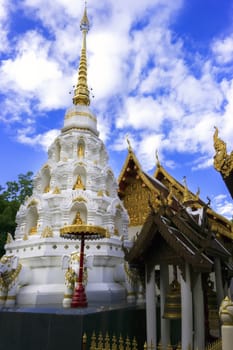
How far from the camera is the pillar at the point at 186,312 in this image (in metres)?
5.10

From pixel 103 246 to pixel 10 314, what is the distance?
4250 mm

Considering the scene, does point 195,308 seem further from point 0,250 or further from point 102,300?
point 0,250

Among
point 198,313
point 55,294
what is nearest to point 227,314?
point 198,313

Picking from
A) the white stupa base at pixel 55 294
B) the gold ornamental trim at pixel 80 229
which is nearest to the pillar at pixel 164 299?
the gold ornamental trim at pixel 80 229

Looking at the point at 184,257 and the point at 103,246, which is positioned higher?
the point at 103,246

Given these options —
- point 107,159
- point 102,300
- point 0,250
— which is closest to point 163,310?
point 102,300

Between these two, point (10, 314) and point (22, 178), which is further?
point (22, 178)

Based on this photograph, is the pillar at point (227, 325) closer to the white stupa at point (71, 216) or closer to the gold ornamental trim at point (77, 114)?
the white stupa at point (71, 216)

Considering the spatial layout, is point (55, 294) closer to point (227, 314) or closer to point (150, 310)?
point (150, 310)

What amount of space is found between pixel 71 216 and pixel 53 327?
5.51 m

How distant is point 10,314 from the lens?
638 centimetres

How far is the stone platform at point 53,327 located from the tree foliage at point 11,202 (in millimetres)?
10694

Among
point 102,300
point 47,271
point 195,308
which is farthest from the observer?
point 47,271

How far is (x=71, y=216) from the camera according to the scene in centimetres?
1105
